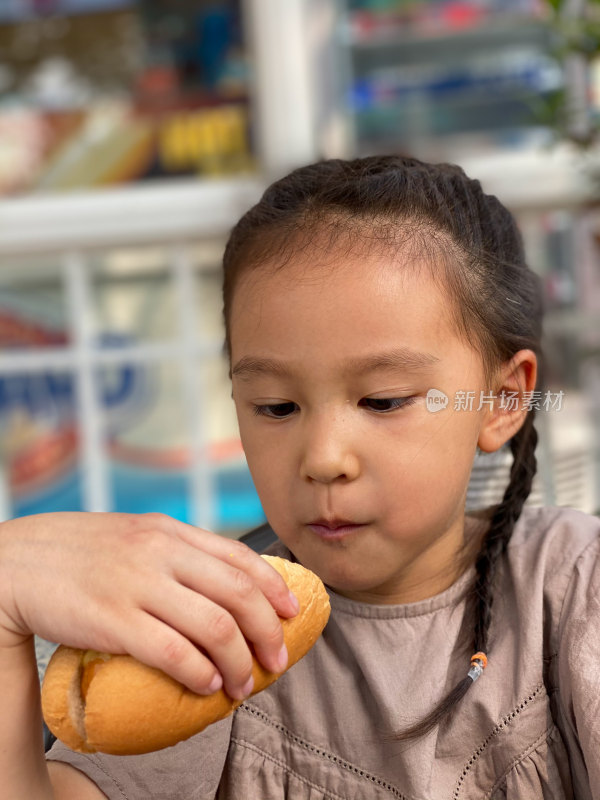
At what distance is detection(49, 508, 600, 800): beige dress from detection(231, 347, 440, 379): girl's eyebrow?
304 mm

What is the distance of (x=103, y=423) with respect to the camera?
10.8 feet

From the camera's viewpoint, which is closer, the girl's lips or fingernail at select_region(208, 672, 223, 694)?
fingernail at select_region(208, 672, 223, 694)

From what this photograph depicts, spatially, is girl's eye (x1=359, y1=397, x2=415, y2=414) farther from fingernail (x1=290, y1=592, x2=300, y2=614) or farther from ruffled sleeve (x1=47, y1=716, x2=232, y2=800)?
ruffled sleeve (x1=47, y1=716, x2=232, y2=800)

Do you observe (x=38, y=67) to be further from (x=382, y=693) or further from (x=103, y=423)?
(x=382, y=693)

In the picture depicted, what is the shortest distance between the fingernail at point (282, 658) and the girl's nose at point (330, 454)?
0.18 meters

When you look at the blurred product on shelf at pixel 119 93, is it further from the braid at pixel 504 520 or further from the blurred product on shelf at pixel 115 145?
the braid at pixel 504 520

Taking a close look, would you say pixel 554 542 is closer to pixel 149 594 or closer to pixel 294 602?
pixel 294 602

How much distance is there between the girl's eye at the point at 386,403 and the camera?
887 mm

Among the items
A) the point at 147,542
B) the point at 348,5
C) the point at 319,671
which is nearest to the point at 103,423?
the point at 348,5

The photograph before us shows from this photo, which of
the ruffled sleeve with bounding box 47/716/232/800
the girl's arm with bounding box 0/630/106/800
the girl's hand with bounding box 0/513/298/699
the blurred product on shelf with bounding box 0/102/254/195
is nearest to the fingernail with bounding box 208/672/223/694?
the girl's hand with bounding box 0/513/298/699

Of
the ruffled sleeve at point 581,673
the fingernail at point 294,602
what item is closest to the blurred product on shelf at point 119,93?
the ruffled sleeve at point 581,673

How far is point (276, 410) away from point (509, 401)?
30cm

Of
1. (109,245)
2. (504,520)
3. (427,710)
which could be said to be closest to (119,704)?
(427,710)

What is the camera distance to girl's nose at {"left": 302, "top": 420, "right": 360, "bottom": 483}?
854 millimetres
